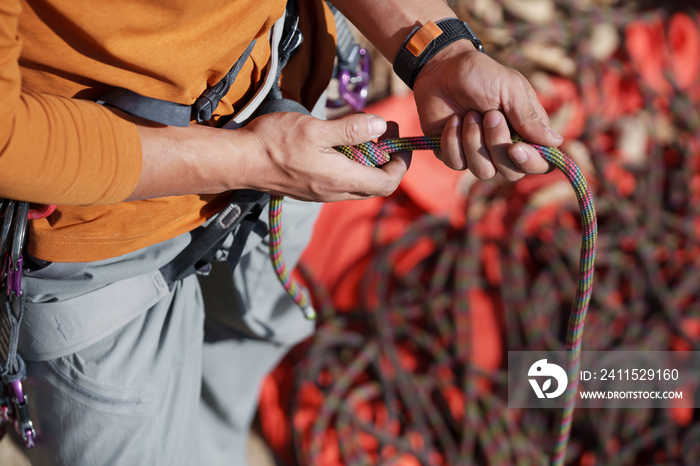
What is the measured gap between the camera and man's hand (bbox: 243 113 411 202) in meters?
0.53

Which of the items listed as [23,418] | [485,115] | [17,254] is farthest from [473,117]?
[23,418]

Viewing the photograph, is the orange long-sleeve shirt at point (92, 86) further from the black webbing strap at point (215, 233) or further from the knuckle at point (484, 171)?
the knuckle at point (484, 171)

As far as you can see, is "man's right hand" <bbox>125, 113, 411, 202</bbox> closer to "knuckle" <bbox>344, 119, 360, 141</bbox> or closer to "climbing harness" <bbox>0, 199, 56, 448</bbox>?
"knuckle" <bbox>344, 119, 360, 141</bbox>

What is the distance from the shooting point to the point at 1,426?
2.67ft

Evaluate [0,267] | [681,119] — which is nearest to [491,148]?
[0,267]

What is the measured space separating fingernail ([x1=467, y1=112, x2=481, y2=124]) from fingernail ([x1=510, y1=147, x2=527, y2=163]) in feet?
0.22

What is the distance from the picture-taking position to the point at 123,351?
650 millimetres

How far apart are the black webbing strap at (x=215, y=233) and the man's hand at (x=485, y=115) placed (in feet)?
0.89

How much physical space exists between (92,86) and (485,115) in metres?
0.44

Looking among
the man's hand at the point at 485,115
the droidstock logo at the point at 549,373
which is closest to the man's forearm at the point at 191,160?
the man's hand at the point at 485,115

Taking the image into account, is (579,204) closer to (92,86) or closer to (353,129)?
(353,129)

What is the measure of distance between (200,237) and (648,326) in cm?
120

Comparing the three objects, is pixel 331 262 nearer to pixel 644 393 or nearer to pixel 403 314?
pixel 403 314

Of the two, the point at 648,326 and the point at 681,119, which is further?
the point at 681,119
